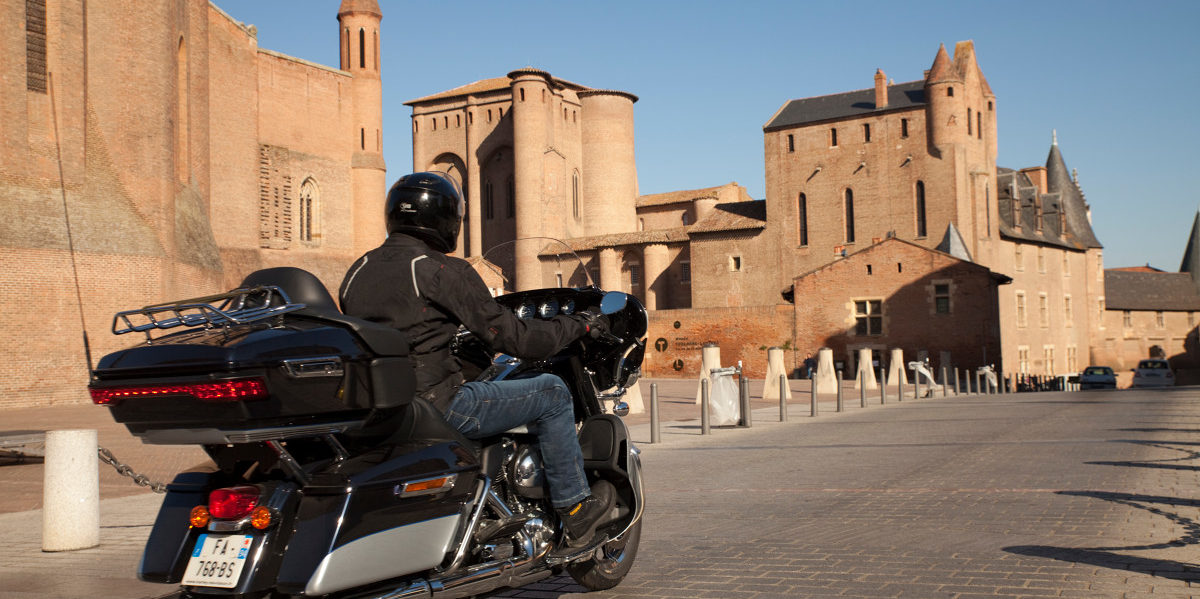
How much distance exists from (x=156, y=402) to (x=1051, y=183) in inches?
3541

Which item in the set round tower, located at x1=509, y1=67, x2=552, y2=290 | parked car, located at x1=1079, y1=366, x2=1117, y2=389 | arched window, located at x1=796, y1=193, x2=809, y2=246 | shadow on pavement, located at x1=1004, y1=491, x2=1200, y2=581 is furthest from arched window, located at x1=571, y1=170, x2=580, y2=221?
shadow on pavement, located at x1=1004, y1=491, x2=1200, y2=581

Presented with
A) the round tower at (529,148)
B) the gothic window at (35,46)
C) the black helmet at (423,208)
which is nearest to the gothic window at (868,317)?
the round tower at (529,148)

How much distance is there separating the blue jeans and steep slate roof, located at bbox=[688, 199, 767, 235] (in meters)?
58.1

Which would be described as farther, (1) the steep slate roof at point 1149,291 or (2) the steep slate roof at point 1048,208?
(1) the steep slate roof at point 1149,291

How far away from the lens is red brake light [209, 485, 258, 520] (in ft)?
11.4

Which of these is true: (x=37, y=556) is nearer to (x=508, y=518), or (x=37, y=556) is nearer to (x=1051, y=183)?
(x=508, y=518)

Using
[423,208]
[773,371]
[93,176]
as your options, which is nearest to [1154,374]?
[773,371]

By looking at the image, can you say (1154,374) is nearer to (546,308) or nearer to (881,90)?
(881,90)

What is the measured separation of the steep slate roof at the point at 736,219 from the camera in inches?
2447

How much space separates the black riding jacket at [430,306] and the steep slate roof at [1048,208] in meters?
Result: 60.1

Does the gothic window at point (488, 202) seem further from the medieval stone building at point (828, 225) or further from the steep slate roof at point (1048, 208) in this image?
the steep slate roof at point (1048, 208)

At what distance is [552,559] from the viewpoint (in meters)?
4.43

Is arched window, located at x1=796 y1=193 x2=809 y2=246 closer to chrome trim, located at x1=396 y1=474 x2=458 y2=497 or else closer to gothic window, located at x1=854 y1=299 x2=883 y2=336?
gothic window, located at x1=854 y1=299 x2=883 y2=336

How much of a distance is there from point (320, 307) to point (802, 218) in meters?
59.9
